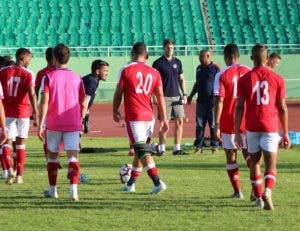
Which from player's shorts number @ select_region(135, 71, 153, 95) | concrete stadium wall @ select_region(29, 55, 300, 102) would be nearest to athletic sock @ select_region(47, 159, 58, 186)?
player's shorts number @ select_region(135, 71, 153, 95)

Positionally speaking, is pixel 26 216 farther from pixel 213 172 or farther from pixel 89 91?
pixel 89 91

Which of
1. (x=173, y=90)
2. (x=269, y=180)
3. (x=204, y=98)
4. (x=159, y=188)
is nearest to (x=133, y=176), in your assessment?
(x=159, y=188)

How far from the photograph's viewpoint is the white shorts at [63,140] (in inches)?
468

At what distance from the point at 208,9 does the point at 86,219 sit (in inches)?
1450

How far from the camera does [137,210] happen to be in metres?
11.0

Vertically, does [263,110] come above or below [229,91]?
below

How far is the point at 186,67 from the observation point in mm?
39469

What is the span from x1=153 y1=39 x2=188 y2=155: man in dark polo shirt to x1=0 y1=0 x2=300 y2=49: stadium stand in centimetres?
2347

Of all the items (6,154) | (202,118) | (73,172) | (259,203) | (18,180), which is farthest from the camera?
(202,118)

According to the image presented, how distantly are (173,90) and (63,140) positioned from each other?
792cm

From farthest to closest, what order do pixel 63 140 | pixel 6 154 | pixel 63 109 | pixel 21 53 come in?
pixel 6 154 < pixel 21 53 < pixel 63 140 < pixel 63 109

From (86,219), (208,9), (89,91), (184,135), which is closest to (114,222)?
(86,219)

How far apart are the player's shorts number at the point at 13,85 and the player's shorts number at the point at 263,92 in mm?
4398

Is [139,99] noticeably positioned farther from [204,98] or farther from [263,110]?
[204,98]
